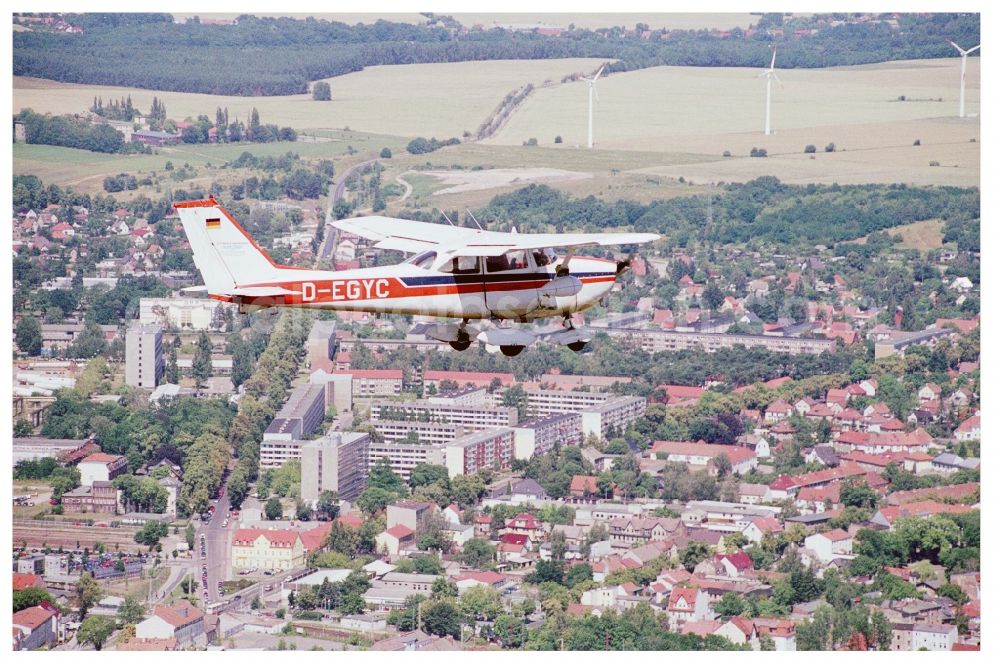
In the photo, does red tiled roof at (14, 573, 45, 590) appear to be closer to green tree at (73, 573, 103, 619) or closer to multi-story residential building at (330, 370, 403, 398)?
green tree at (73, 573, 103, 619)

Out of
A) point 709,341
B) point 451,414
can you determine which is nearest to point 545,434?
point 451,414

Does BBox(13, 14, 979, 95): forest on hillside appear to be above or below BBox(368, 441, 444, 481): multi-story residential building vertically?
above

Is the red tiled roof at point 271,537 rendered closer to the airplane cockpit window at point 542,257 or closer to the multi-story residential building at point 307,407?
the multi-story residential building at point 307,407

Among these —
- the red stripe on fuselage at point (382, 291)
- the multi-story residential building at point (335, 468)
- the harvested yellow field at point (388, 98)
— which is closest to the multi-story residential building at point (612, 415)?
the multi-story residential building at point (335, 468)

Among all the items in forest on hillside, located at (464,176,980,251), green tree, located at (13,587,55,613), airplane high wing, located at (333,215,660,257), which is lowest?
green tree, located at (13,587,55,613)

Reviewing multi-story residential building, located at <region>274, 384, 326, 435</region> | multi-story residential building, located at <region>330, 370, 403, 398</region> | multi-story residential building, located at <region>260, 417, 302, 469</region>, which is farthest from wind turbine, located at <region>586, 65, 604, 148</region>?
multi-story residential building, located at <region>260, 417, 302, 469</region>

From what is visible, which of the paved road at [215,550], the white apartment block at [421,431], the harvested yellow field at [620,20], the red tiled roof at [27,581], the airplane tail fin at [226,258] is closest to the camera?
the airplane tail fin at [226,258]

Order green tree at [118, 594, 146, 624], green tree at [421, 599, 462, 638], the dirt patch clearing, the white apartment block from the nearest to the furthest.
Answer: green tree at [421, 599, 462, 638] < green tree at [118, 594, 146, 624] < the white apartment block < the dirt patch clearing
